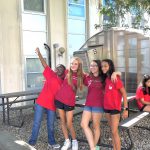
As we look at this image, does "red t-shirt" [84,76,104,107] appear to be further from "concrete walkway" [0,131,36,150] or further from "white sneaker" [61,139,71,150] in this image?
"concrete walkway" [0,131,36,150]

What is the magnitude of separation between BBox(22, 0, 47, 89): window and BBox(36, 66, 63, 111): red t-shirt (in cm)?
615

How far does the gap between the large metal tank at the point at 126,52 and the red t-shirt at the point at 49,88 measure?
3.69m

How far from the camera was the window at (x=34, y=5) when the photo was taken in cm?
1126

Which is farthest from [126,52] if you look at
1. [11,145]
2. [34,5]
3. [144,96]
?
[11,145]

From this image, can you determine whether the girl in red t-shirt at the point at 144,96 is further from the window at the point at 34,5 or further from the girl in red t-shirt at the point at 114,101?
the window at the point at 34,5

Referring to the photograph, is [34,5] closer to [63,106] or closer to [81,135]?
[81,135]

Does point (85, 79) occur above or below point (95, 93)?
above

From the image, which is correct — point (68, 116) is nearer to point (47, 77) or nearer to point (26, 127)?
point (47, 77)

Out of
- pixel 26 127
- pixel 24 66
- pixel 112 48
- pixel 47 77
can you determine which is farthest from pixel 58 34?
pixel 47 77

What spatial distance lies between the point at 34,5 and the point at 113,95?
7.94 m

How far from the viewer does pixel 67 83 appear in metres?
4.97

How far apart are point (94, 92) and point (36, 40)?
722cm

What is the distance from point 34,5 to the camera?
1159 cm

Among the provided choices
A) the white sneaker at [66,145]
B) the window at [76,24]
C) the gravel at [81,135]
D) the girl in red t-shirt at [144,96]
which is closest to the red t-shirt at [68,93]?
the white sneaker at [66,145]
